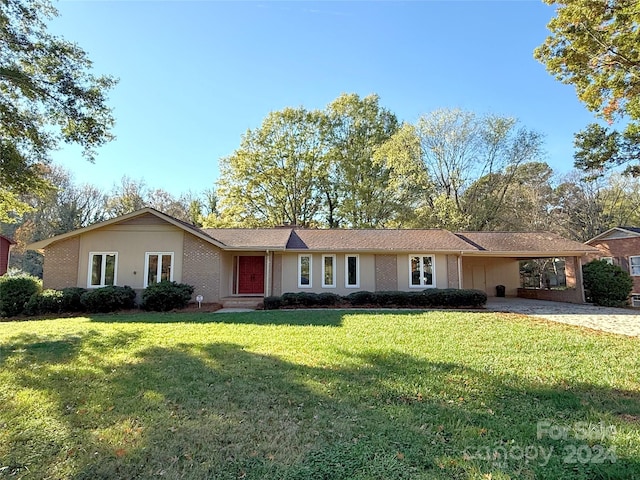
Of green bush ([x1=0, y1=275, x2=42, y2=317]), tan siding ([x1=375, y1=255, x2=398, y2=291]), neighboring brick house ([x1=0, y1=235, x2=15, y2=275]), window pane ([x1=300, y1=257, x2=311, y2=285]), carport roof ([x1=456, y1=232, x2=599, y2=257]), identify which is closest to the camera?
green bush ([x1=0, y1=275, x2=42, y2=317])

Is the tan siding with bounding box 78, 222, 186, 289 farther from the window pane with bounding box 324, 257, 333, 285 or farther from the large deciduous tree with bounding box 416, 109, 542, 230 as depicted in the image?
the large deciduous tree with bounding box 416, 109, 542, 230

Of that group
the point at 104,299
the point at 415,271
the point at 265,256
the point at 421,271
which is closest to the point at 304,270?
the point at 265,256

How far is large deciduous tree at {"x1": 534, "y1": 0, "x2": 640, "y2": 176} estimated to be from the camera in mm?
8609

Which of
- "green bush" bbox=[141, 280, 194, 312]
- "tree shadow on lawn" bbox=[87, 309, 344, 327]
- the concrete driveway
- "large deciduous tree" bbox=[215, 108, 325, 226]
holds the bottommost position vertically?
the concrete driveway

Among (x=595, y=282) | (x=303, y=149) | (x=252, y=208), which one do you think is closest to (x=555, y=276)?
(x=595, y=282)

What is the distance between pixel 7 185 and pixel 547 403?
14.5 meters

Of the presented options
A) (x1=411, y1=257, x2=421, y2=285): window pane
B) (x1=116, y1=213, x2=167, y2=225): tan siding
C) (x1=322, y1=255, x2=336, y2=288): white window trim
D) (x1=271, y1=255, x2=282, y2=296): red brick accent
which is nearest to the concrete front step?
(x1=271, y1=255, x2=282, y2=296): red brick accent

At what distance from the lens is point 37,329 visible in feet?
31.6

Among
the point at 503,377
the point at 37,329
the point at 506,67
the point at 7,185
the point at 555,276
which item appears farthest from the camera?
the point at 555,276

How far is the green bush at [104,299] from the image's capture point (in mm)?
13180

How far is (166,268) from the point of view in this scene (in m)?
15.0

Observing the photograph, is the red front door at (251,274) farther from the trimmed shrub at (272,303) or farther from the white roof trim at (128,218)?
the trimmed shrub at (272,303)

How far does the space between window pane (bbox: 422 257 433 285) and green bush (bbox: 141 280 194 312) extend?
1086 centimetres

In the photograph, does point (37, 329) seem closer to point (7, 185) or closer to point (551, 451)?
point (7, 185)
